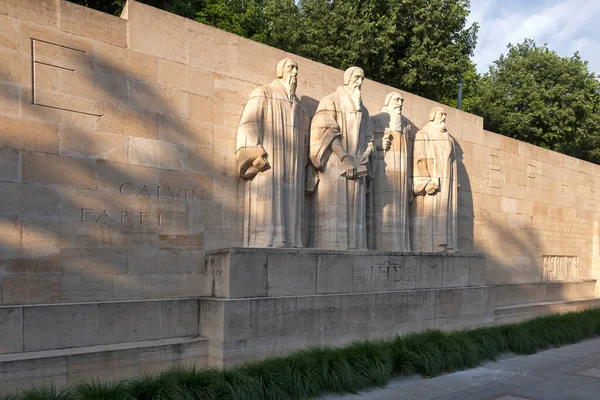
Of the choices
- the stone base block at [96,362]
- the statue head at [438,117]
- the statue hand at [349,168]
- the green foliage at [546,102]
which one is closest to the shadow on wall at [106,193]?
the stone base block at [96,362]

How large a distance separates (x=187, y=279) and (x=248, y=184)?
2.00 meters

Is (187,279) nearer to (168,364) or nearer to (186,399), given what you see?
(168,364)

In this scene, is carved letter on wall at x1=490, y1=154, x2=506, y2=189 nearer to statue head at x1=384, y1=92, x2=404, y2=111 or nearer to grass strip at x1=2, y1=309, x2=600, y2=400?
statue head at x1=384, y1=92, x2=404, y2=111

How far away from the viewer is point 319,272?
9406 millimetres

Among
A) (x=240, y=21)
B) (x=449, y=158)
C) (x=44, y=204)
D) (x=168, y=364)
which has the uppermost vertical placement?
(x=240, y=21)

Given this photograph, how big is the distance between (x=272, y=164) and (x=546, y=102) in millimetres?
22058

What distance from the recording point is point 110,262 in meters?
Answer: 8.58

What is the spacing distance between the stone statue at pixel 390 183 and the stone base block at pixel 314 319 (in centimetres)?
160

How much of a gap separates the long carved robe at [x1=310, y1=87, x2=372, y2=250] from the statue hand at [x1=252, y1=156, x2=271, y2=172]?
47.6 inches

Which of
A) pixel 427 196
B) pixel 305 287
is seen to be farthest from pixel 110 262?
pixel 427 196

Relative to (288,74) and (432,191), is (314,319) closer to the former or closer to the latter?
(288,74)

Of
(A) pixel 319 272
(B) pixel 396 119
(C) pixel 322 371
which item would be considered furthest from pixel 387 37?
(C) pixel 322 371

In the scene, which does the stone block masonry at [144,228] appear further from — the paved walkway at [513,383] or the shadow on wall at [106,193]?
the paved walkway at [513,383]

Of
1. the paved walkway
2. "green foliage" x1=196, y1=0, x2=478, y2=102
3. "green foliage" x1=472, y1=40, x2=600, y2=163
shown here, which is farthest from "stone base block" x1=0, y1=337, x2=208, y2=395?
"green foliage" x1=472, y1=40, x2=600, y2=163
